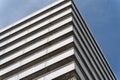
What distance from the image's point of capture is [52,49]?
27.8 meters

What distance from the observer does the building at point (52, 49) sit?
2538 centimetres

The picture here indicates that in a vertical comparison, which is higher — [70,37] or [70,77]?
[70,37]

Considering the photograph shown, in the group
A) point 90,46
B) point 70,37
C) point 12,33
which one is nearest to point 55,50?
point 70,37

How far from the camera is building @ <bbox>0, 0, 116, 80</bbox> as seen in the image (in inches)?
999

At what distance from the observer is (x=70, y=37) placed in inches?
1099

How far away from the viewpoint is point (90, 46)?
1291 inches

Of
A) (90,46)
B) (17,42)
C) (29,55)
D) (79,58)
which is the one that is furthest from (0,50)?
(79,58)

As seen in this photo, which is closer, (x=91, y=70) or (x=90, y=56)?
(x=91, y=70)

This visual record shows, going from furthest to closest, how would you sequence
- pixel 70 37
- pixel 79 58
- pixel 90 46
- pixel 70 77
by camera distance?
1. pixel 90 46
2. pixel 70 37
3. pixel 79 58
4. pixel 70 77

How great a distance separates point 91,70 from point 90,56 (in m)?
2.46

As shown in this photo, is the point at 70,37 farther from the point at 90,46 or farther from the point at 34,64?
the point at 90,46

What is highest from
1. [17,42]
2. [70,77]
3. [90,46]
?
[17,42]

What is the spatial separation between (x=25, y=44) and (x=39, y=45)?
2.33m

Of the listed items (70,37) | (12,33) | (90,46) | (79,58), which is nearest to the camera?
(79,58)
